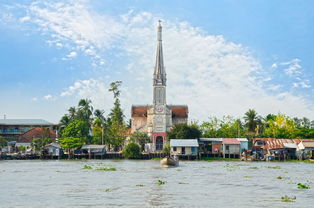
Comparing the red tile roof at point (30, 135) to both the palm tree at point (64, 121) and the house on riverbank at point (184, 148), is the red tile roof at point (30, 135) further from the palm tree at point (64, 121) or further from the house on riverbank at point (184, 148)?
the house on riverbank at point (184, 148)

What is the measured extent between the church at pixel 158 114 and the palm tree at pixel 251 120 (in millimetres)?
16926

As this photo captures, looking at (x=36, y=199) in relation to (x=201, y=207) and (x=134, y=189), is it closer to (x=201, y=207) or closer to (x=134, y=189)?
(x=134, y=189)

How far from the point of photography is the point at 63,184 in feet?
116

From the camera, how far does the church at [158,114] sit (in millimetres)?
104750

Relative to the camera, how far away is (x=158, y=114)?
10719cm

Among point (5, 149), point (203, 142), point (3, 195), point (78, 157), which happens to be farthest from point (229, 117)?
point (3, 195)

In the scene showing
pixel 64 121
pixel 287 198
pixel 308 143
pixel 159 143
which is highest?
pixel 64 121

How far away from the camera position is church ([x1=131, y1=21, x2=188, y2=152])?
105m

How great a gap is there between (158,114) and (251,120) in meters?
27.1

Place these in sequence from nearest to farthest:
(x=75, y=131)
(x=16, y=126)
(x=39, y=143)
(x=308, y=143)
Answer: (x=308, y=143) → (x=75, y=131) → (x=39, y=143) → (x=16, y=126)

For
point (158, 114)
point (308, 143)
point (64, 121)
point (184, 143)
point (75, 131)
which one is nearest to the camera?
point (308, 143)

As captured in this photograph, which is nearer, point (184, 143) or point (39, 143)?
point (184, 143)

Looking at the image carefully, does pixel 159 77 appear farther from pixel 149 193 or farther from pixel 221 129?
pixel 149 193

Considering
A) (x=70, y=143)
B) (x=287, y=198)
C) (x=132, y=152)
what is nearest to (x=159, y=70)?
(x=132, y=152)
